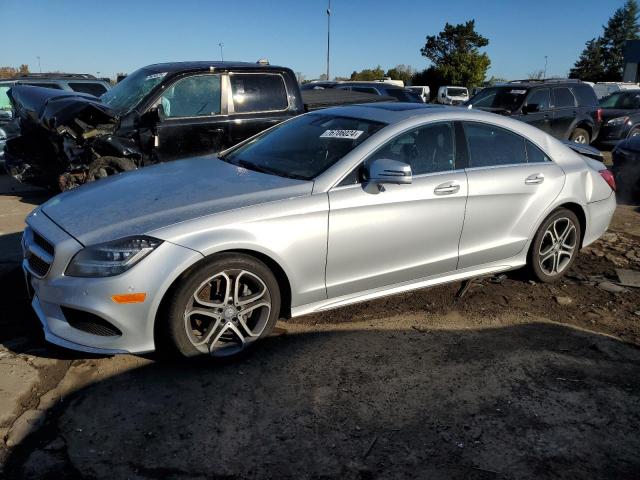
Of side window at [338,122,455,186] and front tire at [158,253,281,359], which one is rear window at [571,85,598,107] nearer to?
side window at [338,122,455,186]

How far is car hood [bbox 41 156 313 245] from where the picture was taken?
316 centimetres

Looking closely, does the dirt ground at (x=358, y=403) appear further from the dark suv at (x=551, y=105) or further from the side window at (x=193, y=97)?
the dark suv at (x=551, y=105)

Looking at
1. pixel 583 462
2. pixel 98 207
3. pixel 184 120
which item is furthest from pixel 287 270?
pixel 184 120

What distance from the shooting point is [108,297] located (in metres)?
2.98

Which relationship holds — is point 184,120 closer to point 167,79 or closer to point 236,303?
point 167,79

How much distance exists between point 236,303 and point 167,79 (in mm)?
4299

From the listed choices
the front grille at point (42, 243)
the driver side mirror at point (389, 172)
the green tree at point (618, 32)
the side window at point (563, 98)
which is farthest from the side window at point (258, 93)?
the green tree at point (618, 32)

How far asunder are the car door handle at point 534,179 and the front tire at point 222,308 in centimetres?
232

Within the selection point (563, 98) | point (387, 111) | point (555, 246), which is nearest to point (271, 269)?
point (387, 111)

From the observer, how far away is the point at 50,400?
304 centimetres

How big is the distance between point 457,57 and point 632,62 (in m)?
16.0

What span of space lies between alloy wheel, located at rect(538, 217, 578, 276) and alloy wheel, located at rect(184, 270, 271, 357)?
2619 millimetres

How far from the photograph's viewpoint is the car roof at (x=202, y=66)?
22.5ft

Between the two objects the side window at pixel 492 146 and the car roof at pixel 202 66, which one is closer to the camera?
the side window at pixel 492 146
